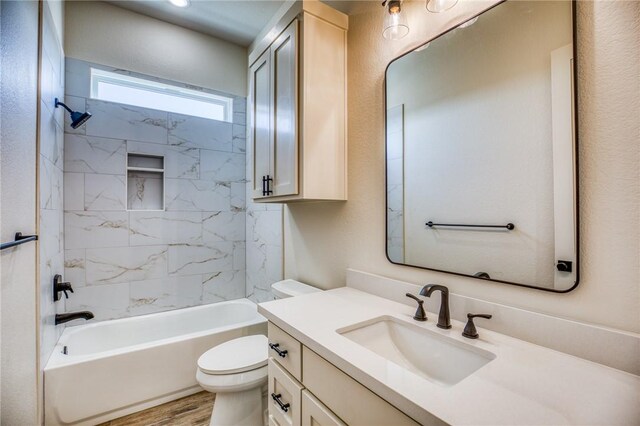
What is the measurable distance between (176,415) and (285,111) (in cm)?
207

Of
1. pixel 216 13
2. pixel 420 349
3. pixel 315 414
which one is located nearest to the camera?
pixel 315 414

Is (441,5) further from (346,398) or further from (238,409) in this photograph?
(238,409)

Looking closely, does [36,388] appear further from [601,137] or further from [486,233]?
[601,137]

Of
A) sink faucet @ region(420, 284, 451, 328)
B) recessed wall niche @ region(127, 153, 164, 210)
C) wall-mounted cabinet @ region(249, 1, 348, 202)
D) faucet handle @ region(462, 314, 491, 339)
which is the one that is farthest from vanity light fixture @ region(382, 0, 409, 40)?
recessed wall niche @ region(127, 153, 164, 210)

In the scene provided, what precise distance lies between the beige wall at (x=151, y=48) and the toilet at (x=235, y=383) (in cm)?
246

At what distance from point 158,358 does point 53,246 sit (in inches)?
39.8

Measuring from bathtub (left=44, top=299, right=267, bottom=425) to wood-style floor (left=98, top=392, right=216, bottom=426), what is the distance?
0.04 m

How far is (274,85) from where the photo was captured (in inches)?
66.1

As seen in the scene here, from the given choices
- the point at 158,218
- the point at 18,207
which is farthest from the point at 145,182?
the point at 18,207

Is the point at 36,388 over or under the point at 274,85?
under

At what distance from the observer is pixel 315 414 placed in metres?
0.91

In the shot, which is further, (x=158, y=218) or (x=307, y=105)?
(x=158, y=218)

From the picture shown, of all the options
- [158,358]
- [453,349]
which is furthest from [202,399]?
[453,349]

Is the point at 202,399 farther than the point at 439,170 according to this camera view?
Yes
